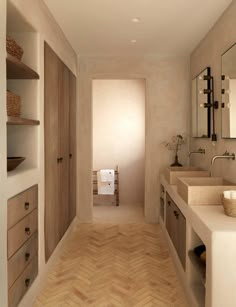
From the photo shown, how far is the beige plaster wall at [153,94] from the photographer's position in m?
4.42

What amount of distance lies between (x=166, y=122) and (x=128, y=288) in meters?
2.53

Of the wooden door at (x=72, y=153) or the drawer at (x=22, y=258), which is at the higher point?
the wooden door at (x=72, y=153)

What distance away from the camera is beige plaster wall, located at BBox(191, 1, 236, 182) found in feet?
8.86

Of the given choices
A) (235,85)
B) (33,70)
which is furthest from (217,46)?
(33,70)

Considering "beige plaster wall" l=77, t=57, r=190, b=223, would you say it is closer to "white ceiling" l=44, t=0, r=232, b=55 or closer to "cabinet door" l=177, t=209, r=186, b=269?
"white ceiling" l=44, t=0, r=232, b=55

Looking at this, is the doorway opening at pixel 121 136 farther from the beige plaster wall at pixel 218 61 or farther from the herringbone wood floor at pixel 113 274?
the beige plaster wall at pixel 218 61

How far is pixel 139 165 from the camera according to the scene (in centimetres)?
576

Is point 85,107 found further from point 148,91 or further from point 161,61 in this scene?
point 161,61

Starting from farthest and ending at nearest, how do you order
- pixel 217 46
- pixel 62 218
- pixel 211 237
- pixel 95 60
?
1. pixel 95 60
2. pixel 62 218
3. pixel 217 46
4. pixel 211 237

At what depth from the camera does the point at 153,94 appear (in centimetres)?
444

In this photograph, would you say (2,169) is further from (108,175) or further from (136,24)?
(108,175)

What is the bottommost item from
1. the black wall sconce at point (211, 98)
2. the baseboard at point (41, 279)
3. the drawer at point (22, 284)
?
the baseboard at point (41, 279)

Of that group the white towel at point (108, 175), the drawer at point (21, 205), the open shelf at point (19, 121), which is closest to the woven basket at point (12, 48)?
the open shelf at point (19, 121)

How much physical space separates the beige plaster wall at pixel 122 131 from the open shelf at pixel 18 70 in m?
3.35
